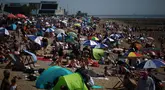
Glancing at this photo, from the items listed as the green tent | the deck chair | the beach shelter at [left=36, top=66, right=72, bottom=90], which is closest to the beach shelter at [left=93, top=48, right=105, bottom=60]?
the deck chair

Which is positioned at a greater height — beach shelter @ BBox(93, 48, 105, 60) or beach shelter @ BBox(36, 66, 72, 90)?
beach shelter @ BBox(36, 66, 72, 90)

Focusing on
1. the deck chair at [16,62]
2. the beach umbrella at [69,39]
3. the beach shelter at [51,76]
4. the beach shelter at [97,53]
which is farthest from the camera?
the beach umbrella at [69,39]

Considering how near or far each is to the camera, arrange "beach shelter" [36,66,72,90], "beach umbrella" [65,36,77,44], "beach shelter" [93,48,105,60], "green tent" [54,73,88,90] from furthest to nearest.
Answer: "beach umbrella" [65,36,77,44] → "beach shelter" [93,48,105,60] → "beach shelter" [36,66,72,90] → "green tent" [54,73,88,90]

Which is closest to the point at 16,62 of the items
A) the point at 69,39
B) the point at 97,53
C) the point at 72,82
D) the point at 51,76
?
the point at 51,76

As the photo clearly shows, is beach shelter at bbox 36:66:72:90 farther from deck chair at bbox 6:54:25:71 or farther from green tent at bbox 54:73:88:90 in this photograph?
deck chair at bbox 6:54:25:71

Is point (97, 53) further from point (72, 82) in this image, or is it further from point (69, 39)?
point (72, 82)

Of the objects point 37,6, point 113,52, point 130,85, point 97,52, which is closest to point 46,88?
point 130,85

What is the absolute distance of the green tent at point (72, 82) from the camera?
928cm

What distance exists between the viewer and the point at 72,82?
9.34 m

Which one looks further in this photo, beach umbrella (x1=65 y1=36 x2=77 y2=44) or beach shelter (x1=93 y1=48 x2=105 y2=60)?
beach umbrella (x1=65 y1=36 x2=77 y2=44)

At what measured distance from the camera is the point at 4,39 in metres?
21.6

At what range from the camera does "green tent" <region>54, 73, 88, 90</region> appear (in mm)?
9281

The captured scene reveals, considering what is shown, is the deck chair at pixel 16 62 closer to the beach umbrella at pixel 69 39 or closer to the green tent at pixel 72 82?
the green tent at pixel 72 82

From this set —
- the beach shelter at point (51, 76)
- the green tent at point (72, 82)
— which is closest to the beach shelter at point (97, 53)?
the beach shelter at point (51, 76)
